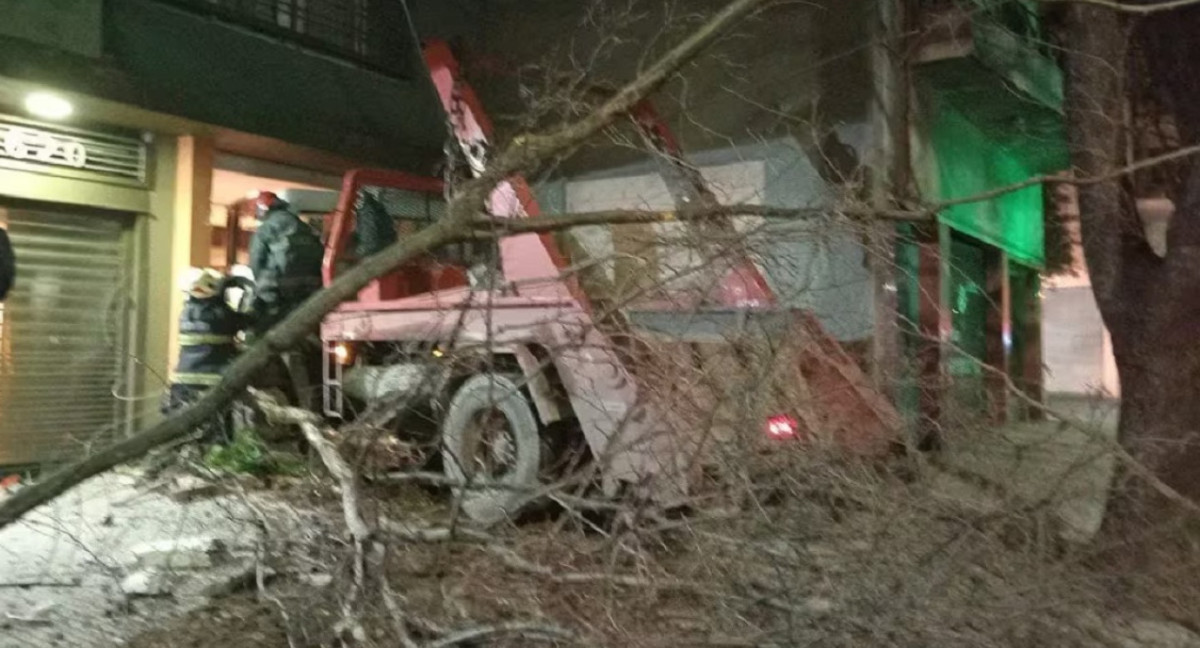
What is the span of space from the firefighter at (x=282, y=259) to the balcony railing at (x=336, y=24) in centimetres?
296

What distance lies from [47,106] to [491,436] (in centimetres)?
495

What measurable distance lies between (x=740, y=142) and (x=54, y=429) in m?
6.48

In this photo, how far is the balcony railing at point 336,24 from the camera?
9789 mm

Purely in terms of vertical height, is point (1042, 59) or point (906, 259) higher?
point (1042, 59)

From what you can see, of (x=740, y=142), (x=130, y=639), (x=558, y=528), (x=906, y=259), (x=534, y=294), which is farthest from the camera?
(x=740, y=142)

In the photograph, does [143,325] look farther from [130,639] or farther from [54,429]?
[130,639]

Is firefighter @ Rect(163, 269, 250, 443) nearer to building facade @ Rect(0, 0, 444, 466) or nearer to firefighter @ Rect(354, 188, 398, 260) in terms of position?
building facade @ Rect(0, 0, 444, 466)

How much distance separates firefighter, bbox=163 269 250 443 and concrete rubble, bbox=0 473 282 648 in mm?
916

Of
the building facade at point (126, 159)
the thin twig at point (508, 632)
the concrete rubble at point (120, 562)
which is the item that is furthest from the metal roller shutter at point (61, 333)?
the thin twig at point (508, 632)

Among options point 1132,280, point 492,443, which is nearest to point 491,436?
point 492,443

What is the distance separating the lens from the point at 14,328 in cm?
Answer: 880

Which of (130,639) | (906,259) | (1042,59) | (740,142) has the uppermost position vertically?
(1042,59)

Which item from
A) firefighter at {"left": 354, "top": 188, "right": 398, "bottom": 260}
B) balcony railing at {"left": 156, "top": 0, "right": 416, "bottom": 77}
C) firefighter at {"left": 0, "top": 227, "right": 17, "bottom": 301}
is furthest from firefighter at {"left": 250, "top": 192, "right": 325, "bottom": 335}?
balcony railing at {"left": 156, "top": 0, "right": 416, "bottom": 77}

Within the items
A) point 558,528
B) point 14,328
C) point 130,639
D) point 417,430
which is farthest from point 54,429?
point 558,528
